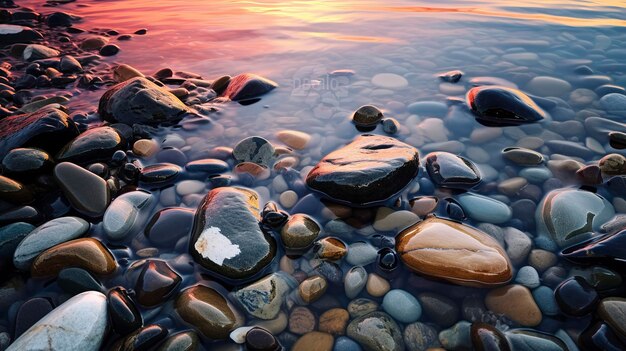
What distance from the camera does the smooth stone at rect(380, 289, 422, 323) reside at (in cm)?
161

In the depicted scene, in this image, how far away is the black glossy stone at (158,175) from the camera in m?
2.37

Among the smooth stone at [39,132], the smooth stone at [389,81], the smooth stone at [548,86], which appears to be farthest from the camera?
the smooth stone at [389,81]

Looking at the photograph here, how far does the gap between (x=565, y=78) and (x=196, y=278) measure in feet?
12.0

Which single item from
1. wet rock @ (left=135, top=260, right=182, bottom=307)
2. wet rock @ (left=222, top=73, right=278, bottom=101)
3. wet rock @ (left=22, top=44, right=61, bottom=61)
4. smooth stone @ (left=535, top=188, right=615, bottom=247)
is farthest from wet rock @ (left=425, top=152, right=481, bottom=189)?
wet rock @ (left=22, top=44, right=61, bottom=61)

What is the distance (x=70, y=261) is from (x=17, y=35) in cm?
492

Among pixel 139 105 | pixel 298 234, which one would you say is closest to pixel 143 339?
pixel 298 234

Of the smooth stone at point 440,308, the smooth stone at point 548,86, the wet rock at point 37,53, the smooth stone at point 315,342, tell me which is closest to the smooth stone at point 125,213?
the smooth stone at point 315,342

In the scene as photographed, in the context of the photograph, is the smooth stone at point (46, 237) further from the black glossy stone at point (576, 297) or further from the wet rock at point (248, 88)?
the black glossy stone at point (576, 297)

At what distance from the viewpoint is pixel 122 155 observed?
2.56 metres

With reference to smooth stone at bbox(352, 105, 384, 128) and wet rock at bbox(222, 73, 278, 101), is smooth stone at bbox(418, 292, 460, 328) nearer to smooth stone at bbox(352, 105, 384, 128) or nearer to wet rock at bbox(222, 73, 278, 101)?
smooth stone at bbox(352, 105, 384, 128)

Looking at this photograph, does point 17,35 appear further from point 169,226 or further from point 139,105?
point 169,226

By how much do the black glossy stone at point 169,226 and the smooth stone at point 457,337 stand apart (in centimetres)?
132

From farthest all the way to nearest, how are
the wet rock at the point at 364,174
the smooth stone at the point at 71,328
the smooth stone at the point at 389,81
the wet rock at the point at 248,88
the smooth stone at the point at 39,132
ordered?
the smooth stone at the point at 389,81 → the wet rock at the point at 248,88 → the smooth stone at the point at 39,132 → the wet rock at the point at 364,174 → the smooth stone at the point at 71,328

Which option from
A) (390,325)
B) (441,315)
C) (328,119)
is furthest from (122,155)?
(441,315)
